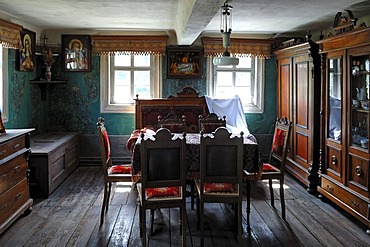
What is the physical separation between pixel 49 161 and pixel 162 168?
7.13 feet

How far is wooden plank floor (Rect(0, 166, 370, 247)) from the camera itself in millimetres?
3361

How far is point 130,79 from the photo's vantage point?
6617mm

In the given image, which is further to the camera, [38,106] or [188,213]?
[38,106]

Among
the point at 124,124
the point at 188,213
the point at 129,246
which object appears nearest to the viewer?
the point at 129,246

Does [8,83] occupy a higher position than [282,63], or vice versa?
[282,63]

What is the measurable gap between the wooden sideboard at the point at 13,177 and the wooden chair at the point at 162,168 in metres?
1.35

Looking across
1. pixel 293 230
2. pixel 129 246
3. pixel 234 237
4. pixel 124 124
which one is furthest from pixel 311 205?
pixel 124 124

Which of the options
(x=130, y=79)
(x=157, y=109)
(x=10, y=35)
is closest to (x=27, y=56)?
(x=10, y=35)

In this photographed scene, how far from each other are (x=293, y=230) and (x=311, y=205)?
88cm

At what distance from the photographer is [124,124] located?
21.6 ft

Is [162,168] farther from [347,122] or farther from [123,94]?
[123,94]

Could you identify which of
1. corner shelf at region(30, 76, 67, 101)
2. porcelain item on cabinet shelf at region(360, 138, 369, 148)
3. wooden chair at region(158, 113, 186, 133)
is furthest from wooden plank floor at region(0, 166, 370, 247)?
corner shelf at region(30, 76, 67, 101)

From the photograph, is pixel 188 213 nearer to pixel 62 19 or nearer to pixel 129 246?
pixel 129 246

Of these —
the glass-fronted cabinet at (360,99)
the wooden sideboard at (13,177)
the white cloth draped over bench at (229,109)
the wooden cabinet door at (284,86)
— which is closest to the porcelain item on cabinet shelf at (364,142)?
the glass-fronted cabinet at (360,99)
